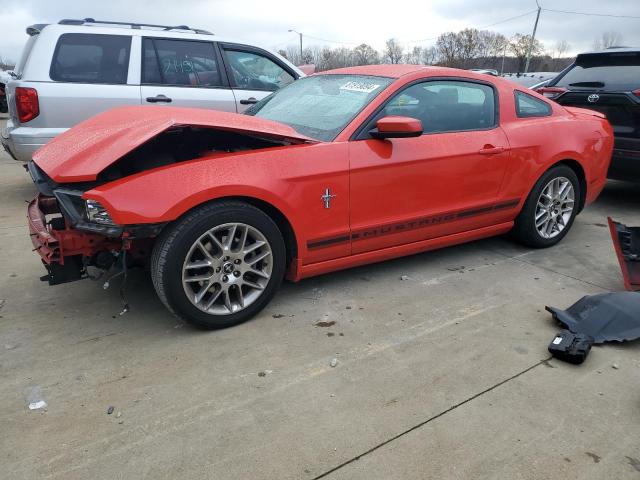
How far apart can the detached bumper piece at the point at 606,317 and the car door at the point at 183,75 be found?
13.9ft

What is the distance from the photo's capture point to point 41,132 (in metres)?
4.98

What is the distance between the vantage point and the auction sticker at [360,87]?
343 cm

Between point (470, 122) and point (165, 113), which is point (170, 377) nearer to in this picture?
point (165, 113)

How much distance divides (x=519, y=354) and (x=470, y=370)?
13.9 inches

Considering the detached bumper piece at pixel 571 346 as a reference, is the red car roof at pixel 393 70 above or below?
above

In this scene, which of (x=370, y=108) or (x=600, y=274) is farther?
(x=600, y=274)

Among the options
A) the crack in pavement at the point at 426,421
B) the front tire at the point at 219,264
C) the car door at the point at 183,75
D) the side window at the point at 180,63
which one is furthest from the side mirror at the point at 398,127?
the side window at the point at 180,63

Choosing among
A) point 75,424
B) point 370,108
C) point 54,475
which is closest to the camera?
point 54,475

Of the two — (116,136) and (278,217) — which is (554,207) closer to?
(278,217)

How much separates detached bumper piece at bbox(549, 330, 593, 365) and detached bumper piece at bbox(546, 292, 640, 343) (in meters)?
0.08

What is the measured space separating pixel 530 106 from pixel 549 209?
887 mm

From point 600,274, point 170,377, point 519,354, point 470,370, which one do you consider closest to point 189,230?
point 170,377

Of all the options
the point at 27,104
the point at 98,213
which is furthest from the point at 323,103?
the point at 27,104

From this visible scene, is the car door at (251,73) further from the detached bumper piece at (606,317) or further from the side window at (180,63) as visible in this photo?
the detached bumper piece at (606,317)
